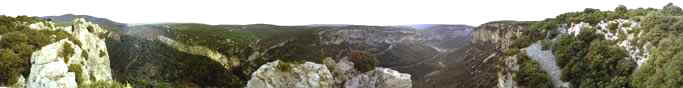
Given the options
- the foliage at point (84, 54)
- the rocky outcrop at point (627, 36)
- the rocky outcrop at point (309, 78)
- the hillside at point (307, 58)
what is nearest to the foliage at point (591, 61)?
the hillside at point (307, 58)

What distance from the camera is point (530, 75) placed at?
2215 inches

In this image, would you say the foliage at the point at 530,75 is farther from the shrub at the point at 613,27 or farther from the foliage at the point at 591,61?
the shrub at the point at 613,27

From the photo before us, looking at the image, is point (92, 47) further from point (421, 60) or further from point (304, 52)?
point (421, 60)

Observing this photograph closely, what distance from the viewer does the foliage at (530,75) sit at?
54.3 metres

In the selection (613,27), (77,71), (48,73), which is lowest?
(77,71)

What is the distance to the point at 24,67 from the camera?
2656 centimetres

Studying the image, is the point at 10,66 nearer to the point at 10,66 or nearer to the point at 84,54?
the point at 10,66

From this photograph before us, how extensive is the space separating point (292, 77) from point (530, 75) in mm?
27024

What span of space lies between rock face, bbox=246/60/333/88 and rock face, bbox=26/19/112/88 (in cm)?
1272

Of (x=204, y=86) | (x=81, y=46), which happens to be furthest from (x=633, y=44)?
(x=204, y=86)

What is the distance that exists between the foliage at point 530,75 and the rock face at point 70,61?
41.6 meters

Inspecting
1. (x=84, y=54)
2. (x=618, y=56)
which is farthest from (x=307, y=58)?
(x=84, y=54)

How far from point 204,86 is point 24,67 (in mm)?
61882

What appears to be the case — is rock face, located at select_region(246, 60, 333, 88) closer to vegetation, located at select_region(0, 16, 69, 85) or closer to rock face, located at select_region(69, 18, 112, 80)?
rock face, located at select_region(69, 18, 112, 80)
